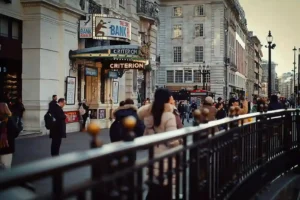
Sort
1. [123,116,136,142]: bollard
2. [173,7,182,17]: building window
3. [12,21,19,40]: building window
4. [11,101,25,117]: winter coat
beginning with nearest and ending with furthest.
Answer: [123,116,136,142]: bollard, [11,101,25,117]: winter coat, [12,21,19,40]: building window, [173,7,182,17]: building window

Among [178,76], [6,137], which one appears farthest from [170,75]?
[6,137]

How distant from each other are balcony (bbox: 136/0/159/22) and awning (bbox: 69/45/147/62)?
353 inches

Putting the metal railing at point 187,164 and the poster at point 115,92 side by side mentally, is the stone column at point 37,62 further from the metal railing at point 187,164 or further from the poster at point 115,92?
the metal railing at point 187,164

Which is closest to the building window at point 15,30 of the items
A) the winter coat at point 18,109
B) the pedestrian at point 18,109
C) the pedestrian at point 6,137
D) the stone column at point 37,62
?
the stone column at point 37,62

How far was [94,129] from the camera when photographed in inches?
91.0

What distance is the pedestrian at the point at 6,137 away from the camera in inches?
372

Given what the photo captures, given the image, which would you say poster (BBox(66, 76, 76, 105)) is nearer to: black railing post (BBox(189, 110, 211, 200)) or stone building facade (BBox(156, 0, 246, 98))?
black railing post (BBox(189, 110, 211, 200))

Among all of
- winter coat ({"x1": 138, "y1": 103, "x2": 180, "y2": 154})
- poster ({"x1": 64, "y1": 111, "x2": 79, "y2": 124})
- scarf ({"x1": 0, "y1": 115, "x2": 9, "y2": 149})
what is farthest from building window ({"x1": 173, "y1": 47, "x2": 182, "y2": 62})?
winter coat ({"x1": 138, "y1": 103, "x2": 180, "y2": 154})

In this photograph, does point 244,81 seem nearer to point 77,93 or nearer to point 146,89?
point 146,89

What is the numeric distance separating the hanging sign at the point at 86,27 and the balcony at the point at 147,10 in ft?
31.0

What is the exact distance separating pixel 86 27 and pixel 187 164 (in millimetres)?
20144

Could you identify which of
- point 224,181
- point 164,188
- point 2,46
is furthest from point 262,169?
point 2,46

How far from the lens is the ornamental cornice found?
19.9m

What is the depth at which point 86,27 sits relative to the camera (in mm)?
23375
